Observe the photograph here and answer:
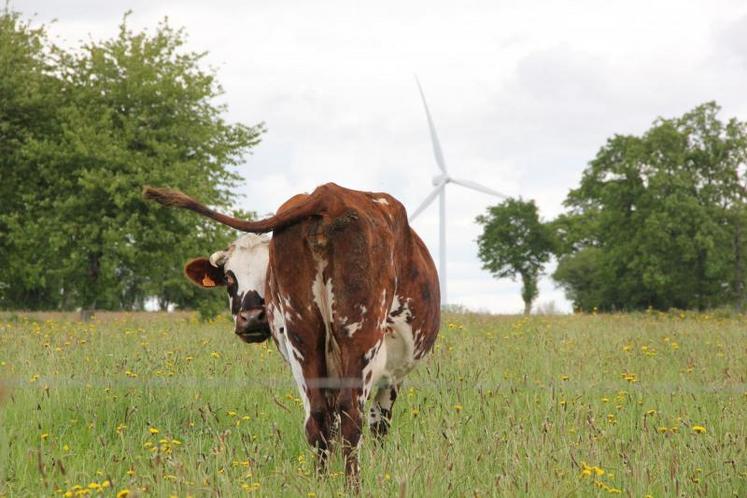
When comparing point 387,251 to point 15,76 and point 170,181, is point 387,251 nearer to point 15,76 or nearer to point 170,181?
point 170,181

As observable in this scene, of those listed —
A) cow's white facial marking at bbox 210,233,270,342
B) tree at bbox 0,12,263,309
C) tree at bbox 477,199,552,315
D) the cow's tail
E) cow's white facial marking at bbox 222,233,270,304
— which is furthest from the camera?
tree at bbox 477,199,552,315

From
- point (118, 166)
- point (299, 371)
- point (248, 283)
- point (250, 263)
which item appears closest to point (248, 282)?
point (248, 283)

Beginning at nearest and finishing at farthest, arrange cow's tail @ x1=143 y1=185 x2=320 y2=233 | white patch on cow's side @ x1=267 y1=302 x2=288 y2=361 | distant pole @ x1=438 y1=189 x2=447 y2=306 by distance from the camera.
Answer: cow's tail @ x1=143 y1=185 x2=320 y2=233, white patch on cow's side @ x1=267 y1=302 x2=288 y2=361, distant pole @ x1=438 y1=189 x2=447 y2=306

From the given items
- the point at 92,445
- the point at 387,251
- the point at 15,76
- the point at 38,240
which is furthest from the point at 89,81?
the point at 387,251

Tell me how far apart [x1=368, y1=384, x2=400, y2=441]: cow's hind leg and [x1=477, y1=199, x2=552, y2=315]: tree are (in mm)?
76795

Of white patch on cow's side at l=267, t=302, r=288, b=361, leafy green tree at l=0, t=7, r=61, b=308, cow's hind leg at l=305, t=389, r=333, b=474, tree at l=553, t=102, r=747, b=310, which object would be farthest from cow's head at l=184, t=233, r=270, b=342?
tree at l=553, t=102, r=747, b=310

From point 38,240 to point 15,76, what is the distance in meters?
5.83

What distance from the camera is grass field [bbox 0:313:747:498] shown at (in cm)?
469

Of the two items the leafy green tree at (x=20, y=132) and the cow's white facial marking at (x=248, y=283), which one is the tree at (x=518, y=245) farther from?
the cow's white facial marking at (x=248, y=283)

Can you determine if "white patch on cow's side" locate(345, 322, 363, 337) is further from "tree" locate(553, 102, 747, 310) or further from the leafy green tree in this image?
"tree" locate(553, 102, 747, 310)

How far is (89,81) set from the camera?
29141 millimetres

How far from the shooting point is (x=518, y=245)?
8394 centimetres

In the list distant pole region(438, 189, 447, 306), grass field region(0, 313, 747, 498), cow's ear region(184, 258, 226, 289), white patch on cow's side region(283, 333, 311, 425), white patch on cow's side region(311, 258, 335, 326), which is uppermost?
distant pole region(438, 189, 447, 306)

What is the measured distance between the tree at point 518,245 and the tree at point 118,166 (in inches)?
2187
